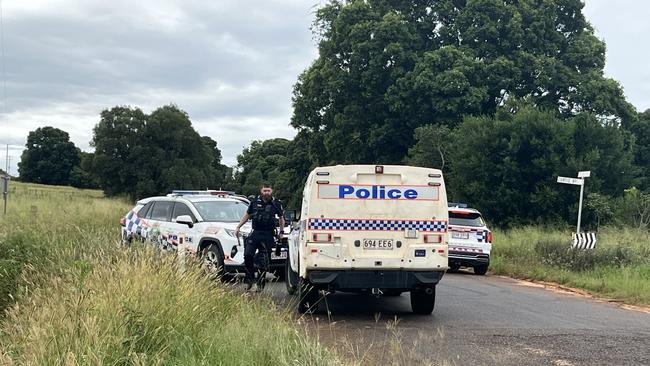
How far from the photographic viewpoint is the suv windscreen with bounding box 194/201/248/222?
1342 cm

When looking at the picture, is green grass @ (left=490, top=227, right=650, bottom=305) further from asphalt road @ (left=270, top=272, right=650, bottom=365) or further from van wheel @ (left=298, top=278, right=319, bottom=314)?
van wheel @ (left=298, top=278, right=319, bottom=314)

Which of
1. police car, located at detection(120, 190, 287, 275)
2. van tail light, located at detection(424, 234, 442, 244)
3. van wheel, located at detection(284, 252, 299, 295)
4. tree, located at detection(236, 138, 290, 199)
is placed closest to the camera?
van tail light, located at detection(424, 234, 442, 244)

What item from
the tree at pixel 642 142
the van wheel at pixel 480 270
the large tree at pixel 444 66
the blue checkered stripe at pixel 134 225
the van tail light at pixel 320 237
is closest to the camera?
the van tail light at pixel 320 237

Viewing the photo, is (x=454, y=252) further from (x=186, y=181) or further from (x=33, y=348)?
(x=186, y=181)

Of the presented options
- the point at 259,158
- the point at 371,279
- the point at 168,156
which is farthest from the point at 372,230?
the point at 259,158

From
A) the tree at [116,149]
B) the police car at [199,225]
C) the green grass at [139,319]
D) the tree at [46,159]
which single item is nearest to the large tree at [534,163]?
the police car at [199,225]

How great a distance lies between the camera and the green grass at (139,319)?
523cm

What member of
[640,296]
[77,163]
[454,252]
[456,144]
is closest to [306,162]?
[456,144]

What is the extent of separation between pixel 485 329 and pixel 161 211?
858cm

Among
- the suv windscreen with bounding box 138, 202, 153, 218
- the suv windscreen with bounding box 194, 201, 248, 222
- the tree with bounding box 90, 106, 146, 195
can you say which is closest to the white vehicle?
the suv windscreen with bounding box 194, 201, 248, 222

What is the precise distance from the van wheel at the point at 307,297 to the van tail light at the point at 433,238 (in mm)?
1809

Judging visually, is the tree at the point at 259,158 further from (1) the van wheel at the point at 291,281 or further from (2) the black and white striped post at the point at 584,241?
(1) the van wheel at the point at 291,281

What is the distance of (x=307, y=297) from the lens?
31.5ft

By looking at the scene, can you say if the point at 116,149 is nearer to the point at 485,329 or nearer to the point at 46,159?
the point at 46,159
